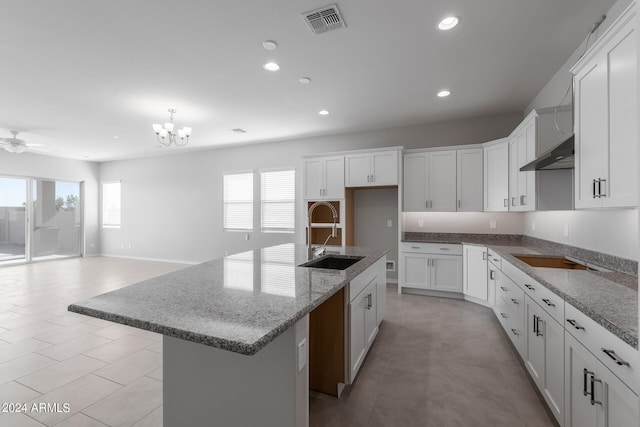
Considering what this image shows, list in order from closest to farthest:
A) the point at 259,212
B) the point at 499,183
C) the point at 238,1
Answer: the point at 238,1 < the point at 499,183 < the point at 259,212

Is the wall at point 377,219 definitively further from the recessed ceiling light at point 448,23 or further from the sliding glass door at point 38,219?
the sliding glass door at point 38,219

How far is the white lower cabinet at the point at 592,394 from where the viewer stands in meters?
1.10

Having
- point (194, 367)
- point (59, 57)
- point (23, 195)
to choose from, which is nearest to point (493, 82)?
point (194, 367)

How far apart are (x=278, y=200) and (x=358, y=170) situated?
7.17 ft

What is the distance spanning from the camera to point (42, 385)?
86.7 inches

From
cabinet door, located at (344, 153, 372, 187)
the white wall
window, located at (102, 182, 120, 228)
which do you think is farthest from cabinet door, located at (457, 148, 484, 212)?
the white wall

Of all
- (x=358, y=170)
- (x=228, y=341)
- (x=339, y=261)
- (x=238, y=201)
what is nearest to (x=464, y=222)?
(x=358, y=170)

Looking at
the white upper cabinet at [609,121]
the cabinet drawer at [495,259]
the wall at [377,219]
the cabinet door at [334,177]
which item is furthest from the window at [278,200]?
the white upper cabinet at [609,121]

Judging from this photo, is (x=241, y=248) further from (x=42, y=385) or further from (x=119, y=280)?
(x=42, y=385)

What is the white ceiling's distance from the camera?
7.47 ft

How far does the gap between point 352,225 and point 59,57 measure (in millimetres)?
4543

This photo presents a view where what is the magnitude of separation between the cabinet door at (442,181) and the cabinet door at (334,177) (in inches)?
57.5

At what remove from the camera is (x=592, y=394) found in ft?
4.29

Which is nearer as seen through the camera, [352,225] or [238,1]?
[238,1]
